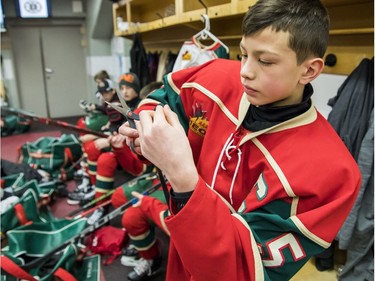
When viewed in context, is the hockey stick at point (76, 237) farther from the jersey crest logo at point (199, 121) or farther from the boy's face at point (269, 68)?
the boy's face at point (269, 68)

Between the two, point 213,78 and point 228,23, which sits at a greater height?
point 228,23

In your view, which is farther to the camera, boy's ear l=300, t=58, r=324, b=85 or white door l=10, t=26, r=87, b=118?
white door l=10, t=26, r=87, b=118

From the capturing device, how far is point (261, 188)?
25.4 inches

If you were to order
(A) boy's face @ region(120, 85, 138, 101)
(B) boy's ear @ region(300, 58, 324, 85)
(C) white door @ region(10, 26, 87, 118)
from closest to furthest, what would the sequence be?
(B) boy's ear @ region(300, 58, 324, 85) → (A) boy's face @ region(120, 85, 138, 101) → (C) white door @ region(10, 26, 87, 118)

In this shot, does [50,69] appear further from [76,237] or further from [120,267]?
[120,267]

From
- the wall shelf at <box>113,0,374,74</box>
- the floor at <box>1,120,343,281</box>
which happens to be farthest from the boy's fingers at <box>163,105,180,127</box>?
the wall shelf at <box>113,0,374,74</box>

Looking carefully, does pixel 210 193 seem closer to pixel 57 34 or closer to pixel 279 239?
pixel 279 239

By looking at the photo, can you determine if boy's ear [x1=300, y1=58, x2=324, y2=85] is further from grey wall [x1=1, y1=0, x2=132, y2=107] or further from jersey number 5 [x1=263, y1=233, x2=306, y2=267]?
grey wall [x1=1, y1=0, x2=132, y2=107]

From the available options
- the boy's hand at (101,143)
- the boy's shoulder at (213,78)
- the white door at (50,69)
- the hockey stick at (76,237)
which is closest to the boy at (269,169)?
the boy's shoulder at (213,78)

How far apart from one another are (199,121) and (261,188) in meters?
0.27

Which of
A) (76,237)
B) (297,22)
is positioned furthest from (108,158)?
(297,22)

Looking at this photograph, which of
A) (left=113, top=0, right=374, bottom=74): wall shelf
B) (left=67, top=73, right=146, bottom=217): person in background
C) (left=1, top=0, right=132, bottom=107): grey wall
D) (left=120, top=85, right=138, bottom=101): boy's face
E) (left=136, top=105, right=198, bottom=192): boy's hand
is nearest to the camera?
(left=136, top=105, right=198, bottom=192): boy's hand

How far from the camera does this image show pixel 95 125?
111 inches

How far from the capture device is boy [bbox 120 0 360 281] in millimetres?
531
